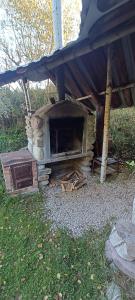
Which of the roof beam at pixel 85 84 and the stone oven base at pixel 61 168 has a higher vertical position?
the roof beam at pixel 85 84

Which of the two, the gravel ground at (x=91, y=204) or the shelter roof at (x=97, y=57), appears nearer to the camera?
the shelter roof at (x=97, y=57)

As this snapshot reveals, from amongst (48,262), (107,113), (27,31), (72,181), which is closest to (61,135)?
(72,181)

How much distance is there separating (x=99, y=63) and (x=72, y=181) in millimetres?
2597

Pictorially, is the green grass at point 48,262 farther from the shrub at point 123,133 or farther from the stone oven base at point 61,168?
the shrub at point 123,133

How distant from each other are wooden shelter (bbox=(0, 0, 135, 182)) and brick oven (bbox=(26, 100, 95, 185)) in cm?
53

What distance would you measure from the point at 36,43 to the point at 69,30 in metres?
1.53

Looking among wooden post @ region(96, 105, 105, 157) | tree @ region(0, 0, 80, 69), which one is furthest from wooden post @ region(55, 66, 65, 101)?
tree @ region(0, 0, 80, 69)

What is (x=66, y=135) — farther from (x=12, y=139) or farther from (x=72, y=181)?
(x=12, y=139)

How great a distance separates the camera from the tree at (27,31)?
718cm

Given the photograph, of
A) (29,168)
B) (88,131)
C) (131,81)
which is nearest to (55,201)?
(29,168)

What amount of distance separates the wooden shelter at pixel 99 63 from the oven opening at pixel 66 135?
0.60 meters

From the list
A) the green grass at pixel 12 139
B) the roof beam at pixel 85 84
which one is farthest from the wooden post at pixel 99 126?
the green grass at pixel 12 139

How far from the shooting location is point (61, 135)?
14.8 feet

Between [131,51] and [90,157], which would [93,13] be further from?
[90,157]
